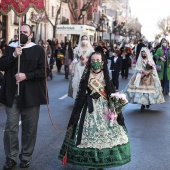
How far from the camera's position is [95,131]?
603 cm

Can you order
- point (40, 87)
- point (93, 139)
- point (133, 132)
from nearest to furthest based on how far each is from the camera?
1. point (93, 139)
2. point (40, 87)
3. point (133, 132)


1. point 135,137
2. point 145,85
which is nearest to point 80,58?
point 145,85

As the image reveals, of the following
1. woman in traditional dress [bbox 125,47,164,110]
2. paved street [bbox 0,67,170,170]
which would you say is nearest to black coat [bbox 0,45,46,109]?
paved street [bbox 0,67,170,170]

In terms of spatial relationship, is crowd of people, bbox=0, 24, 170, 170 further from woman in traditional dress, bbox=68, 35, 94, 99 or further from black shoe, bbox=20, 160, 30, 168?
woman in traditional dress, bbox=68, 35, 94, 99

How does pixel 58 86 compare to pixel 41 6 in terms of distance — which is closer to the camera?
pixel 41 6

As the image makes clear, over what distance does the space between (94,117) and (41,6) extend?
223 cm

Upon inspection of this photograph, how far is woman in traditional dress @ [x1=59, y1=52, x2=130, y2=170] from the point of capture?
19.4 ft

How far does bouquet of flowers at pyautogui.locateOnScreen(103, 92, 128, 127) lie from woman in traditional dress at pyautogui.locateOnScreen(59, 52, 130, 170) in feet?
0.16

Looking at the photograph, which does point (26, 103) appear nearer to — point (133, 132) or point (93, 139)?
point (93, 139)

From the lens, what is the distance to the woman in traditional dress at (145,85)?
12.4m

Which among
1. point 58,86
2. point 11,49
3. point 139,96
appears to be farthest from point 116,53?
point 11,49

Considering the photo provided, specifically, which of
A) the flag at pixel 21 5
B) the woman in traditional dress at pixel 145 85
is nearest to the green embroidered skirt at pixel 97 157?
the flag at pixel 21 5

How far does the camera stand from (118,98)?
612 cm

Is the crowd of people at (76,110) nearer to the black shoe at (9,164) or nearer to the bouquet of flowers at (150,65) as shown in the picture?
the black shoe at (9,164)
